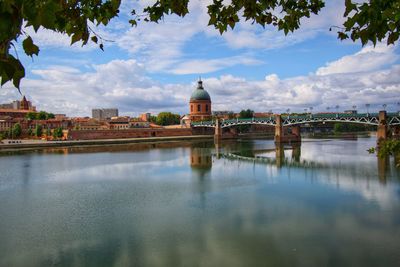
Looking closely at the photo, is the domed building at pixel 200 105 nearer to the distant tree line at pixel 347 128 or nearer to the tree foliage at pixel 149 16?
the distant tree line at pixel 347 128

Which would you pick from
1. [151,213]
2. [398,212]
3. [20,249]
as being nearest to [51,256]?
[20,249]

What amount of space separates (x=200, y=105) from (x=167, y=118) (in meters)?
12.6

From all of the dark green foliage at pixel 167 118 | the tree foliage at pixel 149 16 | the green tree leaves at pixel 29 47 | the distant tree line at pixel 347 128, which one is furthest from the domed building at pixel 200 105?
the green tree leaves at pixel 29 47

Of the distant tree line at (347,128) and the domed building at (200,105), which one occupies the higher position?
the domed building at (200,105)

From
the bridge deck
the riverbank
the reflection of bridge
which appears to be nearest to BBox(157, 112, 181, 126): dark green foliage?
the riverbank

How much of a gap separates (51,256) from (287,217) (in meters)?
7.74

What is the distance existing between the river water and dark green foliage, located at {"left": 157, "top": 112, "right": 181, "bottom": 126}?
74944 mm

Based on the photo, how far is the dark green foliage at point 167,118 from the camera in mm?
98500

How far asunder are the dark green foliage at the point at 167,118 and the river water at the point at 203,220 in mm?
74944

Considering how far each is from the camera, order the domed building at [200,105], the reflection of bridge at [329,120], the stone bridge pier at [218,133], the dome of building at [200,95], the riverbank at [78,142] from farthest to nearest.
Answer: the dome of building at [200,95]
the domed building at [200,105]
the stone bridge pier at [218,133]
the riverbank at [78,142]
the reflection of bridge at [329,120]

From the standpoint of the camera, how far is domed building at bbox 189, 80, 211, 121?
90125mm

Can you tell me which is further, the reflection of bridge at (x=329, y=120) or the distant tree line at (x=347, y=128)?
the distant tree line at (x=347, y=128)

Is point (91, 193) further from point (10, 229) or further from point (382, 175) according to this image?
point (382, 175)

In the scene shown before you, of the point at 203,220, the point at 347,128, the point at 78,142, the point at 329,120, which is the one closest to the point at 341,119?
the point at 329,120
